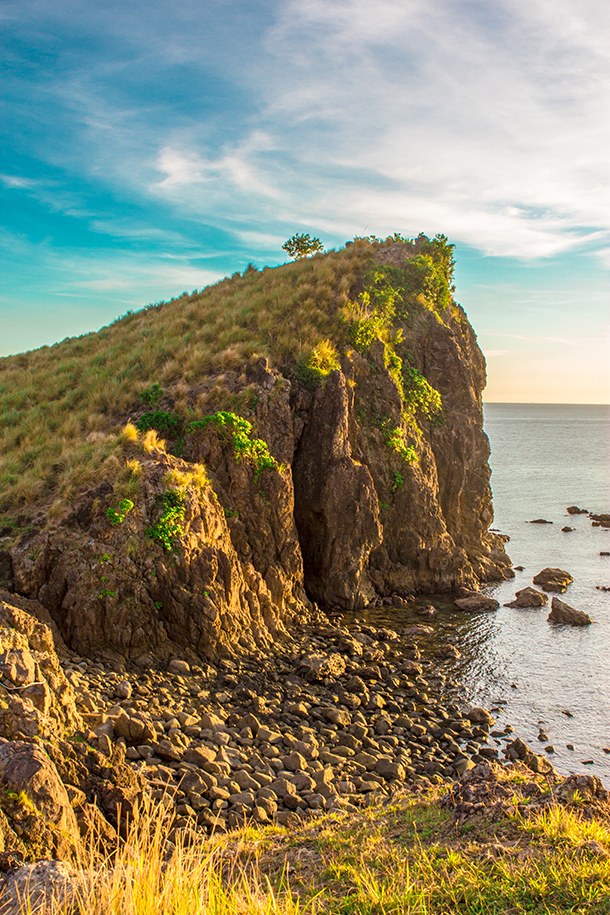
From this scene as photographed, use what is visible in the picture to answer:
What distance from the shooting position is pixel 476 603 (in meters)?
24.2

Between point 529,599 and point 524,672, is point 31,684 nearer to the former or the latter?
point 524,672

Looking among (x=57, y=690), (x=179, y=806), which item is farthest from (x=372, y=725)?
(x=57, y=690)

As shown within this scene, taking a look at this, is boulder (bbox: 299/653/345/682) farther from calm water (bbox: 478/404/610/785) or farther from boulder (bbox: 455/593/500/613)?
boulder (bbox: 455/593/500/613)

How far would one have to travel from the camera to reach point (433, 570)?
25.8 metres

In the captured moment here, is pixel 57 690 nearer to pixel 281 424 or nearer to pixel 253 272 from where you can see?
pixel 281 424

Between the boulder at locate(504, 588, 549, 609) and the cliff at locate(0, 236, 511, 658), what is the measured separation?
2324 mm

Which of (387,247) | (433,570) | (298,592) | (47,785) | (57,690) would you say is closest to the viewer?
(47,785)

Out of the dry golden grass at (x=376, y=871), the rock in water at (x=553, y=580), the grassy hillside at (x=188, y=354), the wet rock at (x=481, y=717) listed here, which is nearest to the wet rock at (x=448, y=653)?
the wet rock at (x=481, y=717)

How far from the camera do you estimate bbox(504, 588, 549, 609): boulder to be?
82.6 feet

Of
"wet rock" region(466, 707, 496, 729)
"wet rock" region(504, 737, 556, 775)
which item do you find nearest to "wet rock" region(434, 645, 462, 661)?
"wet rock" region(466, 707, 496, 729)

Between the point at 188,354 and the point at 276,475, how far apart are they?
24.9 ft

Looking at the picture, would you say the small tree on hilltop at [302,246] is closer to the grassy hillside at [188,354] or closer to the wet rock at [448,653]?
the grassy hillside at [188,354]

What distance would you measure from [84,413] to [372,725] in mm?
15303

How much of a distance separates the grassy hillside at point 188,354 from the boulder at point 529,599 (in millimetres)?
13476
